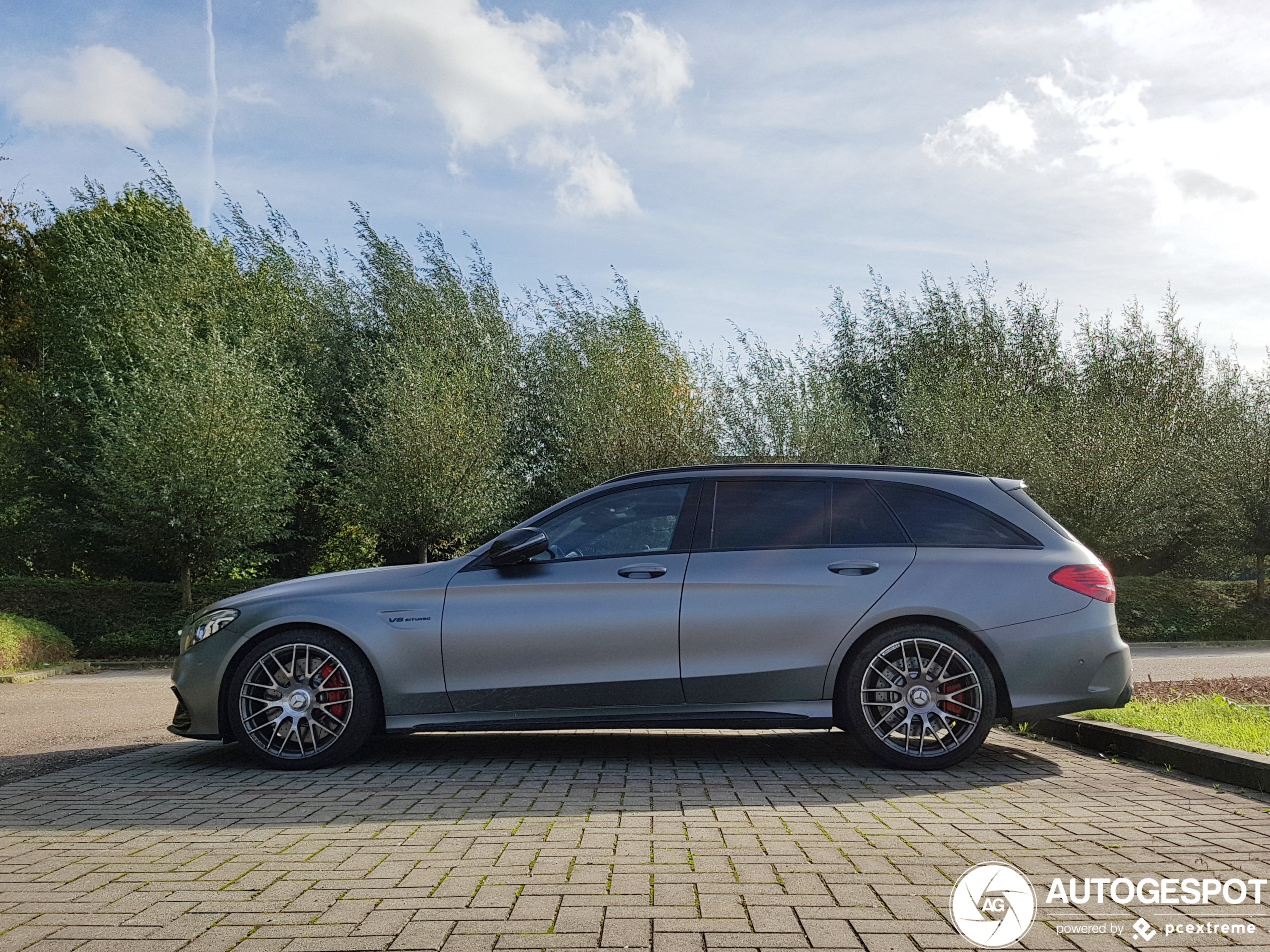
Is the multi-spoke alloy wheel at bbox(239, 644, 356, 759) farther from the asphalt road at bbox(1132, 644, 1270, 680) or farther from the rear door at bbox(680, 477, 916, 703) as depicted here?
the asphalt road at bbox(1132, 644, 1270, 680)

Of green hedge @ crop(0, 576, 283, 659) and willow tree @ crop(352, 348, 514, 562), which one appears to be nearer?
green hedge @ crop(0, 576, 283, 659)

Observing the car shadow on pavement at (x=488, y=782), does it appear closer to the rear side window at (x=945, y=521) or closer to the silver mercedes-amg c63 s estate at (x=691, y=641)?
the silver mercedes-amg c63 s estate at (x=691, y=641)

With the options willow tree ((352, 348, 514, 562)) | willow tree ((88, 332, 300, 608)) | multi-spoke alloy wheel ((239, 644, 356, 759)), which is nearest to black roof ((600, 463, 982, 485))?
multi-spoke alloy wheel ((239, 644, 356, 759))

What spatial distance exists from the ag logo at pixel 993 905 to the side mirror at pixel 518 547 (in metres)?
3.17

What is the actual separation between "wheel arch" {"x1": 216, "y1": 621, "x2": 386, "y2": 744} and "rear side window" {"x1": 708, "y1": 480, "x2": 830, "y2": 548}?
2205 millimetres

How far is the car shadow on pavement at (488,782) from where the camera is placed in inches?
208

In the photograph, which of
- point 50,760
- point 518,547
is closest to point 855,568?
point 518,547

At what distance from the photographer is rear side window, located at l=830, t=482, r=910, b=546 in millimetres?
6648

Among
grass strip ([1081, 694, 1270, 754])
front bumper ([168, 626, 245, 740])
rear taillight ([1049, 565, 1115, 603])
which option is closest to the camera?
rear taillight ([1049, 565, 1115, 603])

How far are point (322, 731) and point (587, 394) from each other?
65.9ft

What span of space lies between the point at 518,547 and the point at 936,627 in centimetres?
248

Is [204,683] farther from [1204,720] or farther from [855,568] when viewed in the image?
[1204,720]

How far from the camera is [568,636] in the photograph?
6.41 m

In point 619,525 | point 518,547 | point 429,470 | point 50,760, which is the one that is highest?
point 429,470
